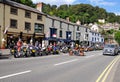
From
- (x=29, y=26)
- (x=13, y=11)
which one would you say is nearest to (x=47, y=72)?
(x=13, y=11)

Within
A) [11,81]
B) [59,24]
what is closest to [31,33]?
[59,24]

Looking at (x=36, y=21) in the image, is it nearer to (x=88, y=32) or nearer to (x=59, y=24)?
(x=59, y=24)

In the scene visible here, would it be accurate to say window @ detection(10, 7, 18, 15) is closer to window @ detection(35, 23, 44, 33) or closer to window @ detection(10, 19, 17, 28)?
window @ detection(10, 19, 17, 28)

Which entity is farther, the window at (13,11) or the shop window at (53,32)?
the shop window at (53,32)

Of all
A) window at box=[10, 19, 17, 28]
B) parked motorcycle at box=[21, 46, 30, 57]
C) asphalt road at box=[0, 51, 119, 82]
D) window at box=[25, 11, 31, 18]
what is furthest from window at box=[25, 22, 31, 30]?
asphalt road at box=[0, 51, 119, 82]

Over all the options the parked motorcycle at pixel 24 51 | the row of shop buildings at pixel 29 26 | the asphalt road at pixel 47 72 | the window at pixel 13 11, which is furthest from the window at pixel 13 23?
the asphalt road at pixel 47 72

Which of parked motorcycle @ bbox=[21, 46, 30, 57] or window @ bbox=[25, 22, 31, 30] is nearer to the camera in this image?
parked motorcycle @ bbox=[21, 46, 30, 57]

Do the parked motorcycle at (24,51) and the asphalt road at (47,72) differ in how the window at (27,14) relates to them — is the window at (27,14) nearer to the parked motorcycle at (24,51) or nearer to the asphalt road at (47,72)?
the parked motorcycle at (24,51)

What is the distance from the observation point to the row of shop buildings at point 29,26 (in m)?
43.5

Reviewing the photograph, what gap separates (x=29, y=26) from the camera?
51031mm

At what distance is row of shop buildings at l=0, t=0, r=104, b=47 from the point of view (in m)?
43.5

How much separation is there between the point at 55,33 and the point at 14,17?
1839 cm

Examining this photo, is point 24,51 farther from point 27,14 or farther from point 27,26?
Answer: point 27,14

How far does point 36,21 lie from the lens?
176 ft
